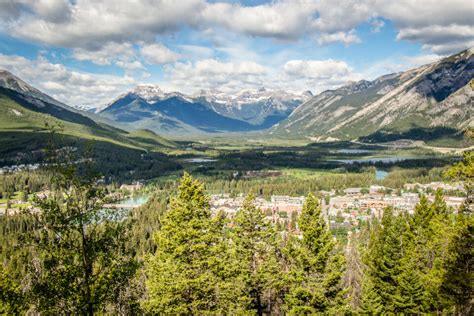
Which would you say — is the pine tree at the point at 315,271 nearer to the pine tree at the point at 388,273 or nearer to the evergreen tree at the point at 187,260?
the evergreen tree at the point at 187,260

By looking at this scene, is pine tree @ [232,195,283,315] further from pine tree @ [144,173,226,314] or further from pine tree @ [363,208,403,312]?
pine tree @ [363,208,403,312]

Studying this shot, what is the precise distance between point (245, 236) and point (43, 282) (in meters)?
15.1

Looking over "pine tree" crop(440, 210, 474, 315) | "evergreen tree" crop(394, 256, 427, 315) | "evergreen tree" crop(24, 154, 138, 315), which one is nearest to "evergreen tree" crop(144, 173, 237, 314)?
"evergreen tree" crop(24, 154, 138, 315)

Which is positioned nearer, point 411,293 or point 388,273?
point 411,293

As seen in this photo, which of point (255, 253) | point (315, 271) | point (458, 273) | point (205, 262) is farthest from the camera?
point (255, 253)

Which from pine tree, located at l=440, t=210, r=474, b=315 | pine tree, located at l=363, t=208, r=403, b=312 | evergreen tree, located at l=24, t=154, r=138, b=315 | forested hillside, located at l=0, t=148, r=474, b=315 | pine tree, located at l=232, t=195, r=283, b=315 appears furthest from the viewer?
pine tree, located at l=363, t=208, r=403, b=312

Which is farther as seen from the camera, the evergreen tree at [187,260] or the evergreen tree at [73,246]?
the evergreen tree at [187,260]

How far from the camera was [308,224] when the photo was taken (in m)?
26.9

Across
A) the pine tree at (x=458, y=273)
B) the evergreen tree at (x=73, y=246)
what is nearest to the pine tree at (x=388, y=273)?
the pine tree at (x=458, y=273)

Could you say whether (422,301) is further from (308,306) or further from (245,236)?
(245,236)

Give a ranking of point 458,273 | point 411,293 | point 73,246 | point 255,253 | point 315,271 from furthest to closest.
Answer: point 411,293 < point 255,253 < point 458,273 < point 315,271 < point 73,246

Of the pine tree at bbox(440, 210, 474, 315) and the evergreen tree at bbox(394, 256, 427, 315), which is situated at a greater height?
the pine tree at bbox(440, 210, 474, 315)

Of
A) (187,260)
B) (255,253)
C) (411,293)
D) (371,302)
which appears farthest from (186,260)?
(411,293)

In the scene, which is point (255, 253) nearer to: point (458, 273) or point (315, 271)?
point (315, 271)
